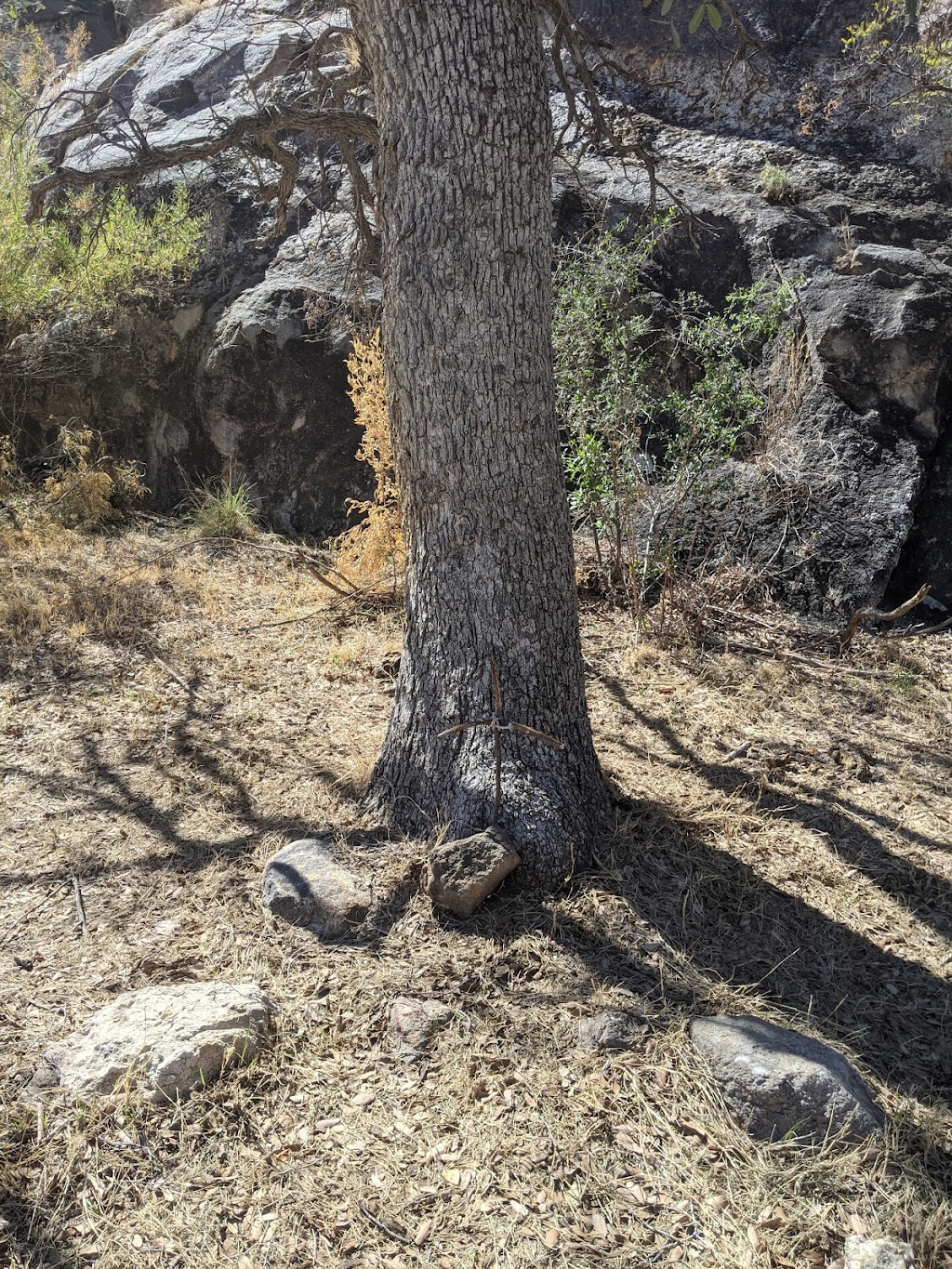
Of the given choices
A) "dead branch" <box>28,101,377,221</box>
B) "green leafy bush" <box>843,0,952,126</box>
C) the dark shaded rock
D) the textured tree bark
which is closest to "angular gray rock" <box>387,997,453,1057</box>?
the textured tree bark

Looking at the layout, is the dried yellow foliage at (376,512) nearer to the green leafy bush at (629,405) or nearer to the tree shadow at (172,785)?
the green leafy bush at (629,405)

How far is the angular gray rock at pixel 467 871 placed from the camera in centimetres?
301

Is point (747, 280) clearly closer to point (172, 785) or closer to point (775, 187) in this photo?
point (775, 187)

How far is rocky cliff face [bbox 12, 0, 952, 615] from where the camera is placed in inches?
235

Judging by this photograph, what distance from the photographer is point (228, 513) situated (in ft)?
24.1

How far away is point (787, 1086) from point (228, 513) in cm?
603

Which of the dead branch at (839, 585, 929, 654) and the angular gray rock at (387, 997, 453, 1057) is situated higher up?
the dead branch at (839, 585, 929, 654)

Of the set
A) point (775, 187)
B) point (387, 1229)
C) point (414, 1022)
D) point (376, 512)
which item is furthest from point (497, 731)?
point (775, 187)

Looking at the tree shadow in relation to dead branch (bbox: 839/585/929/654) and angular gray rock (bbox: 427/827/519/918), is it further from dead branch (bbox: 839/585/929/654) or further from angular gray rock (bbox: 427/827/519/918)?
dead branch (bbox: 839/585/929/654)

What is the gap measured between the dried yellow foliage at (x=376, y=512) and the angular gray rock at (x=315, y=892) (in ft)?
9.78

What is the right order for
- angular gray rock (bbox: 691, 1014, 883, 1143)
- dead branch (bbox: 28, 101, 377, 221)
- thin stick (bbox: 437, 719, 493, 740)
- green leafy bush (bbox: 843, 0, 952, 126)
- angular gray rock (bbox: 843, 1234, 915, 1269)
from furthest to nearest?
green leafy bush (bbox: 843, 0, 952, 126) → dead branch (bbox: 28, 101, 377, 221) → thin stick (bbox: 437, 719, 493, 740) → angular gray rock (bbox: 691, 1014, 883, 1143) → angular gray rock (bbox: 843, 1234, 915, 1269)

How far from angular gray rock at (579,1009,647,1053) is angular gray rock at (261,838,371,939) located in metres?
0.84

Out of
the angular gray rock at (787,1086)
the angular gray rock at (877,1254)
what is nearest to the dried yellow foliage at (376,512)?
the angular gray rock at (787,1086)

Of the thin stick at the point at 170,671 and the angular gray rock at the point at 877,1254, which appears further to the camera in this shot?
the thin stick at the point at 170,671
